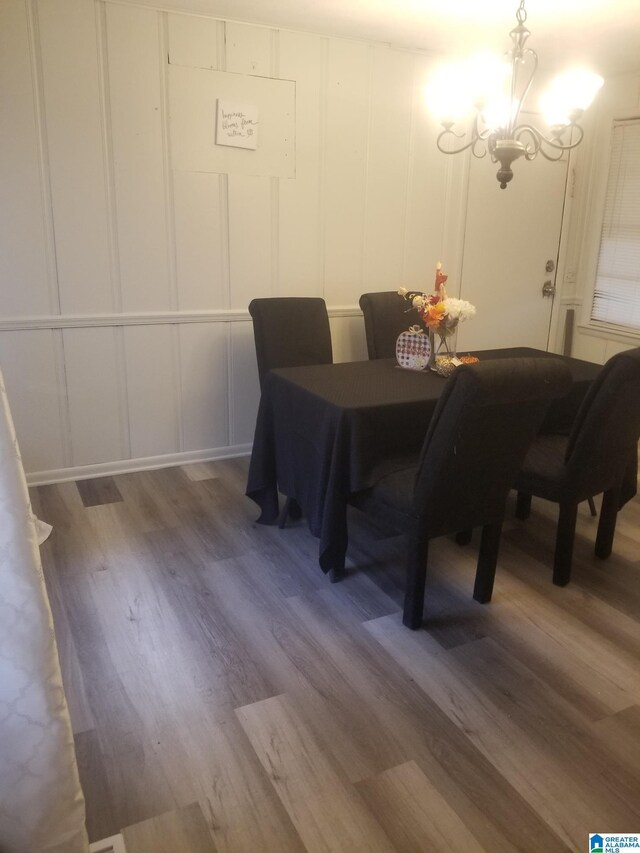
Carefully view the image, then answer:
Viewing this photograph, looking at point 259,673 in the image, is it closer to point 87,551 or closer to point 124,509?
point 87,551

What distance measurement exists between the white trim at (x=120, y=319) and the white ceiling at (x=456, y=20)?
1.48 meters

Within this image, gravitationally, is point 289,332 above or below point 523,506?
above

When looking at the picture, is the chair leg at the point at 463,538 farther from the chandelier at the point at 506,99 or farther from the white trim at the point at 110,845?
the white trim at the point at 110,845

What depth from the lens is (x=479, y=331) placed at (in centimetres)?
456

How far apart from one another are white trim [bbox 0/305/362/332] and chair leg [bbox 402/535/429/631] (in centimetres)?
200

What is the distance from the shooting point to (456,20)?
3.31 m

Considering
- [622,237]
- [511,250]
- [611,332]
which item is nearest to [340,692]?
[511,250]

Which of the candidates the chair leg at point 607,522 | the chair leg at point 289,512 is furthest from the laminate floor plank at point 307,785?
the chair leg at point 607,522

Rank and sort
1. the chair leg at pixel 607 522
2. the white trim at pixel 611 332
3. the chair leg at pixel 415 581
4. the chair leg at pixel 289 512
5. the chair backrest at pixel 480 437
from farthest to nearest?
the white trim at pixel 611 332
the chair leg at pixel 289 512
the chair leg at pixel 607 522
the chair leg at pixel 415 581
the chair backrest at pixel 480 437

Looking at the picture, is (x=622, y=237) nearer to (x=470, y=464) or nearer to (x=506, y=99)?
(x=506, y=99)

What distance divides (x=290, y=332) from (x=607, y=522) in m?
1.78

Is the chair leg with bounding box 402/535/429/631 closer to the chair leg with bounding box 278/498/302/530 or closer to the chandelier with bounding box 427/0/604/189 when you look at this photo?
the chair leg with bounding box 278/498/302/530

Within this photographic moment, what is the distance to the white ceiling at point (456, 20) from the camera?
3.10 m

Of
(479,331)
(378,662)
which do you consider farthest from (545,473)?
(479,331)
